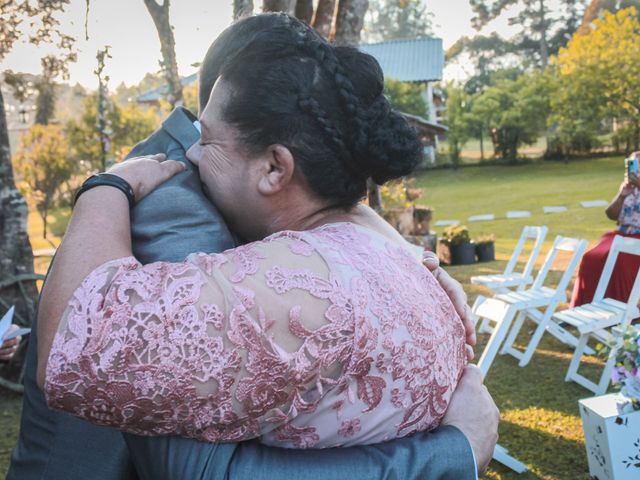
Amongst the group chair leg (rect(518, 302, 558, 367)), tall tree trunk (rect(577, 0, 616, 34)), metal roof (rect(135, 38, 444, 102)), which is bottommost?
chair leg (rect(518, 302, 558, 367))

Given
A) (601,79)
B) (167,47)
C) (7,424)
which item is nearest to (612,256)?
(7,424)

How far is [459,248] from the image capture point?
1307 cm

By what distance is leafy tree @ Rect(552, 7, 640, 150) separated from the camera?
33125 millimetres

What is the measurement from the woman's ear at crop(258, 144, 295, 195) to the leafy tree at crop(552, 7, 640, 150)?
118 feet

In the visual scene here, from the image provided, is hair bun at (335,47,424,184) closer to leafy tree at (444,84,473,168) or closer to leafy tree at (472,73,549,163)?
leafy tree at (472,73,549,163)

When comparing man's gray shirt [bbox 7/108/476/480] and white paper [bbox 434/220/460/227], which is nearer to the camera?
man's gray shirt [bbox 7/108/476/480]

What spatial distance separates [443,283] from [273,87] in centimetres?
86

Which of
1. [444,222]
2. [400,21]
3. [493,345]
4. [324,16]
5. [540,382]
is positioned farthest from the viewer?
[400,21]

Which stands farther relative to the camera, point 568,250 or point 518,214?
point 518,214

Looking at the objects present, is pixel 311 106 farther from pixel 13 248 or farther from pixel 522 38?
pixel 522 38

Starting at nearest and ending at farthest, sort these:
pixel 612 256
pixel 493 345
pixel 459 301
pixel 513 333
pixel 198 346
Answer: pixel 198 346 < pixel 459 301 < pixel 493 345 < pixel 612 256 < pixel 513 333

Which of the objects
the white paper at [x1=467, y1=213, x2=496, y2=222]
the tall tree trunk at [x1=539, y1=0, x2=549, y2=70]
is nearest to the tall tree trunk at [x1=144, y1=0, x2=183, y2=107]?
the white paper at [x1=467, y1=213, x2=496, y2=222]

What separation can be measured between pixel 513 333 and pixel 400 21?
83.0 meters

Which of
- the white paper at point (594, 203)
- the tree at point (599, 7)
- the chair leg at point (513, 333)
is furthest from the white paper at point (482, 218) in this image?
the tree at point (599, 7)
